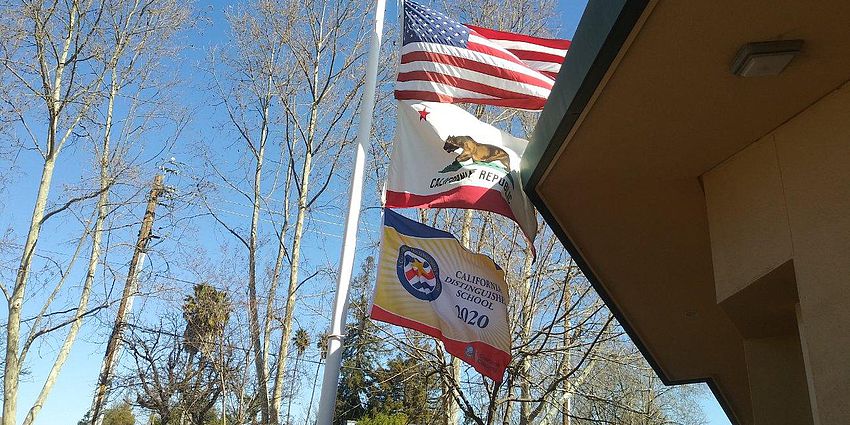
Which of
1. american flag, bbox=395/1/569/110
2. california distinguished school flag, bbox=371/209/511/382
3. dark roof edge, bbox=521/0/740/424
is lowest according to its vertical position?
california distinguished school flag, bbox=371/209/511/382

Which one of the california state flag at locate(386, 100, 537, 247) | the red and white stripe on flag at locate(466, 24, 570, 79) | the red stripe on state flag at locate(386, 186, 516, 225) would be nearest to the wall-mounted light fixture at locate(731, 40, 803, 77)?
the california state flag at locate(386, 100, 537, 247)

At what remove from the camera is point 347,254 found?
6.07m

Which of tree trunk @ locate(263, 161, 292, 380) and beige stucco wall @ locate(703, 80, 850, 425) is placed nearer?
beige stucco wall @ locate(703, 80, 850, 425)

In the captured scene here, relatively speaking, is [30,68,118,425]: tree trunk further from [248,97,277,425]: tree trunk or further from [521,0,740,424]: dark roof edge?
[521,0,740,424]: dark roof edge

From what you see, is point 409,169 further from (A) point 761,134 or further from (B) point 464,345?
(A) point 761,134

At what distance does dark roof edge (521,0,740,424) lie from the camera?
3748 millimetres

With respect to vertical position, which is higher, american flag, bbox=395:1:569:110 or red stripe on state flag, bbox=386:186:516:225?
american flag, bbox=395:1:569:110

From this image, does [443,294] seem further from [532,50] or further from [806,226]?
[532,50]

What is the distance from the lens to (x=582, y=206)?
5.88 m

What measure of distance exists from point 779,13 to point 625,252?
10.6ft

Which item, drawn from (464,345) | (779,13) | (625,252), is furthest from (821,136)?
(464,345)

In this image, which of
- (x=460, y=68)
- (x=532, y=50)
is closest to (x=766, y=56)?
(x=460, y=68)

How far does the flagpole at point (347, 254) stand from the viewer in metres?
5.53

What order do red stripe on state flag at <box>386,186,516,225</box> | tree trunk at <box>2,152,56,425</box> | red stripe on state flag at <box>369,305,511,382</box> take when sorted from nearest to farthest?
red stripe on state flag at <box>369,305,511,382</box>
red stripe on state flag at <box>386,186,516,225</box>
tree trunk at <box>2,152,56,425</box>
